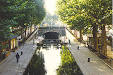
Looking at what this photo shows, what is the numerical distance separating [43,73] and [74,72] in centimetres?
406

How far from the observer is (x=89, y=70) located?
20.1 meters

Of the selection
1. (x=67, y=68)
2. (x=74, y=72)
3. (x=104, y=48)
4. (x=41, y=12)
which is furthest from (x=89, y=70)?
(x=41, y=12)

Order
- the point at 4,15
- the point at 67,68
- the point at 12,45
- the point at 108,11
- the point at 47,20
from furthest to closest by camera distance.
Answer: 1. the point at 47,20
2. the point at 12,45
3. the point at 108,11
4. the point at 67,68
5. the point at 4,15

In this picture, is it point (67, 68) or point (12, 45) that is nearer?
point (67, 68)

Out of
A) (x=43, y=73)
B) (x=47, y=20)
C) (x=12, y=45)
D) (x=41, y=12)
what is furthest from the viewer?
(x=47, y=20)

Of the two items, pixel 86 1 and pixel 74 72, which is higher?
pixel 86 1

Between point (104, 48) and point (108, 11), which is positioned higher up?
point (108, 11)

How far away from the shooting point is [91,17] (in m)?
25.5

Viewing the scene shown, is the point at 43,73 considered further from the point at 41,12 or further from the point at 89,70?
the point at 41,12

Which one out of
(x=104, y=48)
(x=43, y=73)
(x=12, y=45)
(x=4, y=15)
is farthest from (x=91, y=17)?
(x=12, y=45)

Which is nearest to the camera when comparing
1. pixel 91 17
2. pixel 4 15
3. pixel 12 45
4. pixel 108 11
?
pixel 4 15

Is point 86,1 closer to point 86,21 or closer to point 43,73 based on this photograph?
point 86,21

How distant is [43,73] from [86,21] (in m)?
11.5

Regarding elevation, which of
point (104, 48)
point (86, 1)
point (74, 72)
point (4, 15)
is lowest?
point (74, 72)
